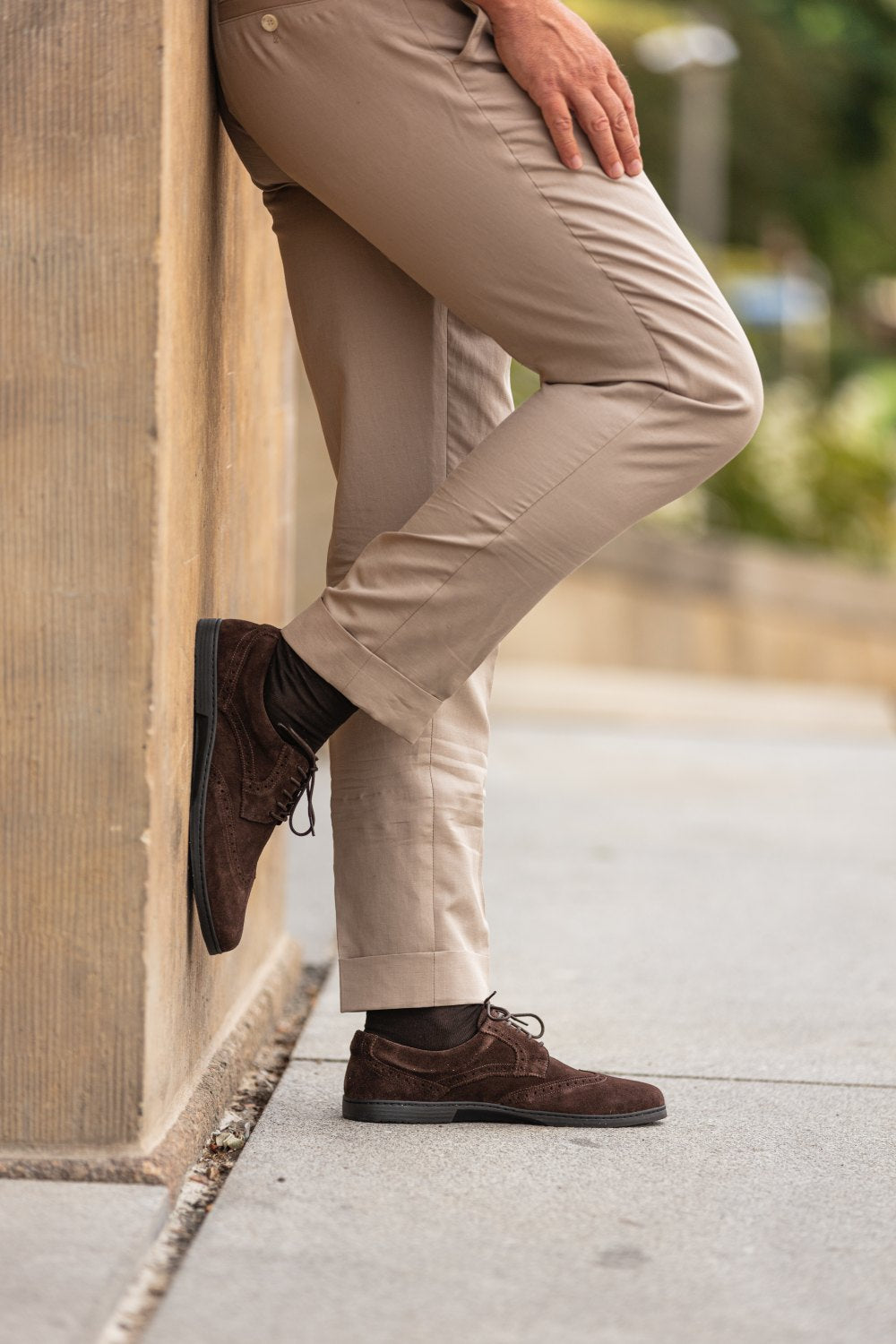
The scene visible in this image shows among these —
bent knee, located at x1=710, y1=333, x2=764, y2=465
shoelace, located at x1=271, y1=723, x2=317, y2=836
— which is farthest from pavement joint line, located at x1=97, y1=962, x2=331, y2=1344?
bent knee, located at x1=710, y1=333, x2=764, y2=465

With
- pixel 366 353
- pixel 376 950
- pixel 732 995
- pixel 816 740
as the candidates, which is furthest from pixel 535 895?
pixel 816 740

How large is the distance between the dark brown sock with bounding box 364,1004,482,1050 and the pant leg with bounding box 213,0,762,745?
15.2 inches

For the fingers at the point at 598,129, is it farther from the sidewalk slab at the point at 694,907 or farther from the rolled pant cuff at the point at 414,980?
the sidewalk slab at the point at 694,907

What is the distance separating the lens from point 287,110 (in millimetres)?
1789

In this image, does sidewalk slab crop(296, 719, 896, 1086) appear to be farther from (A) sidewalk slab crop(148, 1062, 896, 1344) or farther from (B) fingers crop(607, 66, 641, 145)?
(B) fingers crop(607, 66, 641, 145)

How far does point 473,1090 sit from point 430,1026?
0.09 m

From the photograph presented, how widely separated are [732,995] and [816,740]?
339 cm

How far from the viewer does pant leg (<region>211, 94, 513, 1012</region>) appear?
78.4 inches

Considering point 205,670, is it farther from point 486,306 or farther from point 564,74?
point 564,74

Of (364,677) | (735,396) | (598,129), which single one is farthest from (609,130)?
(364,677)

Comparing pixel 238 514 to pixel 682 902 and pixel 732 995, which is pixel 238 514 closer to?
pixel 732 995

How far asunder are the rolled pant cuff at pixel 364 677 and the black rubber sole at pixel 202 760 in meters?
0.11

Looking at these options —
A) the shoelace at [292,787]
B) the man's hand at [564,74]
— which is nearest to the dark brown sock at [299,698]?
the shoelace at [292,787]

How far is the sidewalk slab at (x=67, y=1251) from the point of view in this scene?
53.6 inches
